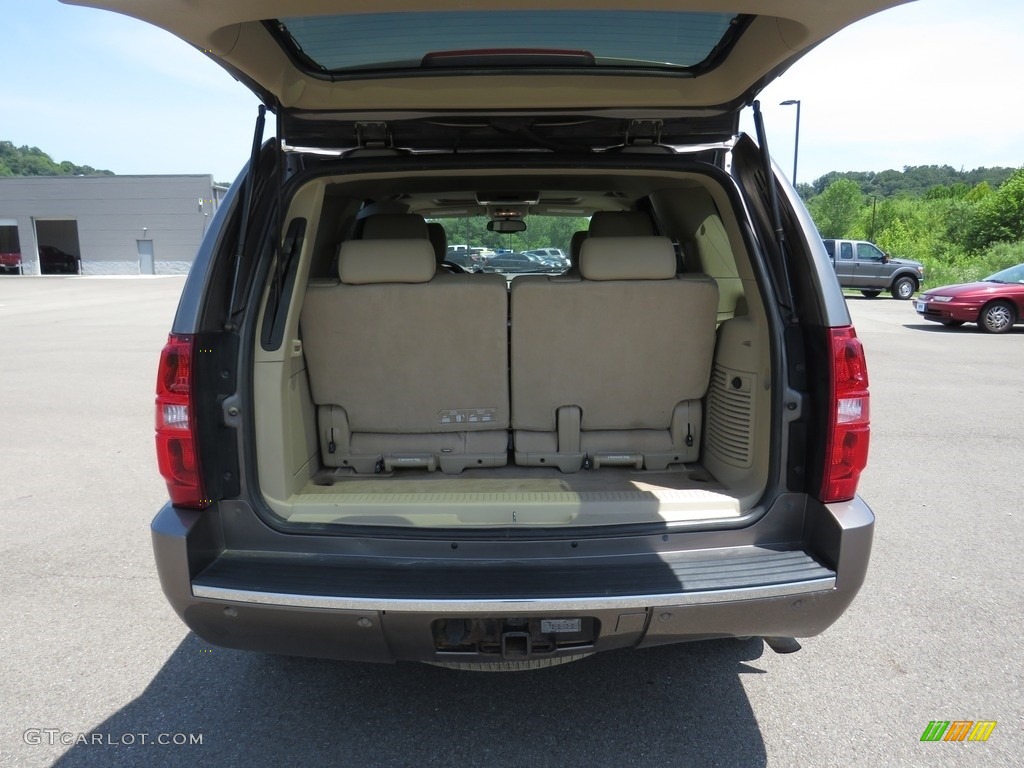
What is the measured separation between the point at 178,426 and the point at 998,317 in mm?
15107

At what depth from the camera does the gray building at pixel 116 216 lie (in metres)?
39.5

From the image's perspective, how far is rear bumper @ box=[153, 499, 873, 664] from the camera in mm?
1973

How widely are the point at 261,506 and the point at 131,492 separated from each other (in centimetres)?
301

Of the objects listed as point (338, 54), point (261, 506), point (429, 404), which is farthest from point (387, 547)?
Result: point (338, 54)

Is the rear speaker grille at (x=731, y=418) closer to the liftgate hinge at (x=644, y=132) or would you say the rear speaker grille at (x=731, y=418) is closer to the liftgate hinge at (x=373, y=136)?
the liftgate hinge at (x=644, y=132)

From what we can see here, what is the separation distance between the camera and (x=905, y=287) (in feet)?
71.4

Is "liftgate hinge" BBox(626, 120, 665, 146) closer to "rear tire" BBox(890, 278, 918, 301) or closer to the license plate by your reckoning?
the license plate

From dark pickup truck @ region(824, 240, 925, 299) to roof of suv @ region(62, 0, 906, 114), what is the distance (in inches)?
819

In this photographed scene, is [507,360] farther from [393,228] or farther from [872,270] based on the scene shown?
[872,270]

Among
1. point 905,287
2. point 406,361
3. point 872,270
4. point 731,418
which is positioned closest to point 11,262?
point 872,270

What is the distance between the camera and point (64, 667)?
9.05ft

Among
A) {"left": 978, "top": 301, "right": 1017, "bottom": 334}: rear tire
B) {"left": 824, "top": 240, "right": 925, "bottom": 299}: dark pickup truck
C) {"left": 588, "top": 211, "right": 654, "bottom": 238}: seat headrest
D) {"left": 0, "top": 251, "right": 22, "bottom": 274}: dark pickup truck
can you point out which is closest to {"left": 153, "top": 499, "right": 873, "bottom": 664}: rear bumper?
{"left": 588, "top": 211, "right": 654, "bottom": 238}: seat headrest

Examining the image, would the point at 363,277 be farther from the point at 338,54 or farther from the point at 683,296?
the point at 683,296

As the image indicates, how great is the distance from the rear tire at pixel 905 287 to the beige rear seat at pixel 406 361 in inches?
888
